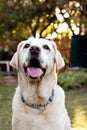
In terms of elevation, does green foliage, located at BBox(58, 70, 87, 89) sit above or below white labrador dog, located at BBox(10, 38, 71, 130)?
below

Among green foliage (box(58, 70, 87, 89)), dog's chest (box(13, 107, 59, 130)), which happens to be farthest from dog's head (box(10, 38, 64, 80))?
green foliage (box(58, 70, 87, 89))

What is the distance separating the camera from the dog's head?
499cm

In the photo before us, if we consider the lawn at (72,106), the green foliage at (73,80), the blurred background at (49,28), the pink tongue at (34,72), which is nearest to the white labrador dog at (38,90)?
the pink tongue at (34,72)

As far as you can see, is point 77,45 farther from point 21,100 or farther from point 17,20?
point 21,100

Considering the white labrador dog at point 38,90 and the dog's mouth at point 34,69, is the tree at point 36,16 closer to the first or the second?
the white labrador dog at point 38,90

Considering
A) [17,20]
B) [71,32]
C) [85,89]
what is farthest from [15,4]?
[85,89]

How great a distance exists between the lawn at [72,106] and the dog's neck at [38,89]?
2.11 metres

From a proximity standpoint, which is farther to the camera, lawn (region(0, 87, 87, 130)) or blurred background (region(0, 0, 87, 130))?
blurred background (region(0, 0, 87, 130))

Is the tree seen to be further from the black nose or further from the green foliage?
the black nose

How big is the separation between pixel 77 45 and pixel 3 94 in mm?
3965

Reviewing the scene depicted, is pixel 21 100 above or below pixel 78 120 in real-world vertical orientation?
above

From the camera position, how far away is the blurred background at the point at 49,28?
43.8ft

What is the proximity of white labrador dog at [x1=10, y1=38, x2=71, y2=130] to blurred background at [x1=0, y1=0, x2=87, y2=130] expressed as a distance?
21.3 feet

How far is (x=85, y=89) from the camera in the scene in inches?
448
